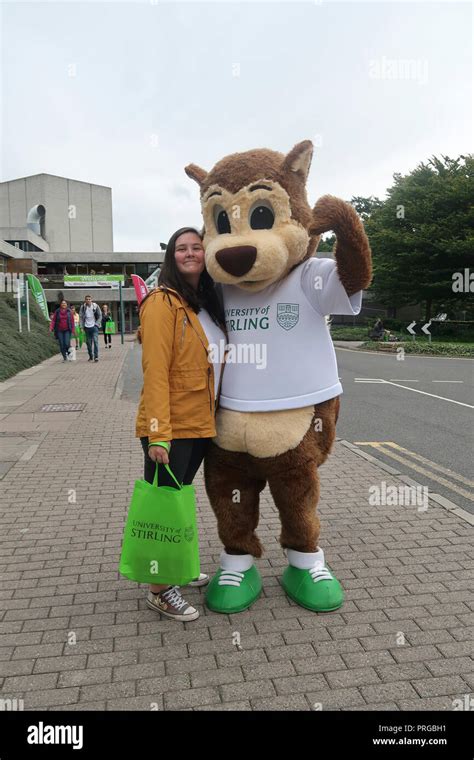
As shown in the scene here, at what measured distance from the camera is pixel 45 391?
11.6 metres

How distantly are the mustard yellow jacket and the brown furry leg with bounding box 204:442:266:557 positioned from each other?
0.30 metres

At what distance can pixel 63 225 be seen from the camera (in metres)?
57.4

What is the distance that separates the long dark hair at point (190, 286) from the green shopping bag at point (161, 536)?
86 cm

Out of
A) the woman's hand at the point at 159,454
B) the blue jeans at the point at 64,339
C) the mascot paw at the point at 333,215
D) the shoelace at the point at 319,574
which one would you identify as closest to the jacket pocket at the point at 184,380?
the woman's hand at the point at 159,454

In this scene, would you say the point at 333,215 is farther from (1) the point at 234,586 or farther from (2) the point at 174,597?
(2) the point at 174,597

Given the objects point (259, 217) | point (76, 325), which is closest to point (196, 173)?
point (259, 217)

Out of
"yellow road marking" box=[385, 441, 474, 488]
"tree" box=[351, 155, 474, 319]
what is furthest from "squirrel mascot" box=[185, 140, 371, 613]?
"tree" box=[351, 155, 474, 319]

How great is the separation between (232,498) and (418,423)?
20.1 ft

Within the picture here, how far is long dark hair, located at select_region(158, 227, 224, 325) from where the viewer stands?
299 cm

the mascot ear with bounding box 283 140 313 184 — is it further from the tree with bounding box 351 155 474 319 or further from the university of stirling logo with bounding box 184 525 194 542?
the tree with bounding box 351 155 474 319

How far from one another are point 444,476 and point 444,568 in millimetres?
2383

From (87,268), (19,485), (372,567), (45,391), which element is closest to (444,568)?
(372,567)
